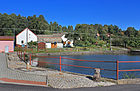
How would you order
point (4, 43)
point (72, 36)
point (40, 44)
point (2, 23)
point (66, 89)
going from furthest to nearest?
point (2, 23)
point (72, 36)
point (40, 44)
point (4, 43)
point (66, 89)

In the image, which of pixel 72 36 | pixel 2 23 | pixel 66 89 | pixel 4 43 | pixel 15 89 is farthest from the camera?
pixel 2 23

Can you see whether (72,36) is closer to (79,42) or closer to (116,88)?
(79,42)

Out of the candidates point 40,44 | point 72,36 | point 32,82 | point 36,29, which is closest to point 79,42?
point 72,36

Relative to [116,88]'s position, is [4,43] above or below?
above

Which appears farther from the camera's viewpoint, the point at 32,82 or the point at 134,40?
the point at 134,40

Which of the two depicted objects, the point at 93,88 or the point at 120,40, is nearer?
the point at 93,88

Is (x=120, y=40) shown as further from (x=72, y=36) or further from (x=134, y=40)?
(x=72, y=36)

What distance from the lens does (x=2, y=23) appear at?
78.3 metres

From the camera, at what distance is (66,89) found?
8430 millimetres

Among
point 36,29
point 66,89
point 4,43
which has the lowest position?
point 66,89

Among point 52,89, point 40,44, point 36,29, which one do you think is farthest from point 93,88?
point 36,29

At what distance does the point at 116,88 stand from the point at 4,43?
34.1 m

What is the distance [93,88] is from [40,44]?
1892 inches

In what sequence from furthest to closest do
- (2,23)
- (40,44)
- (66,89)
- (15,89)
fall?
1. (2,23)
2. (40,44)
3. (66,89)
4. (15,89)
